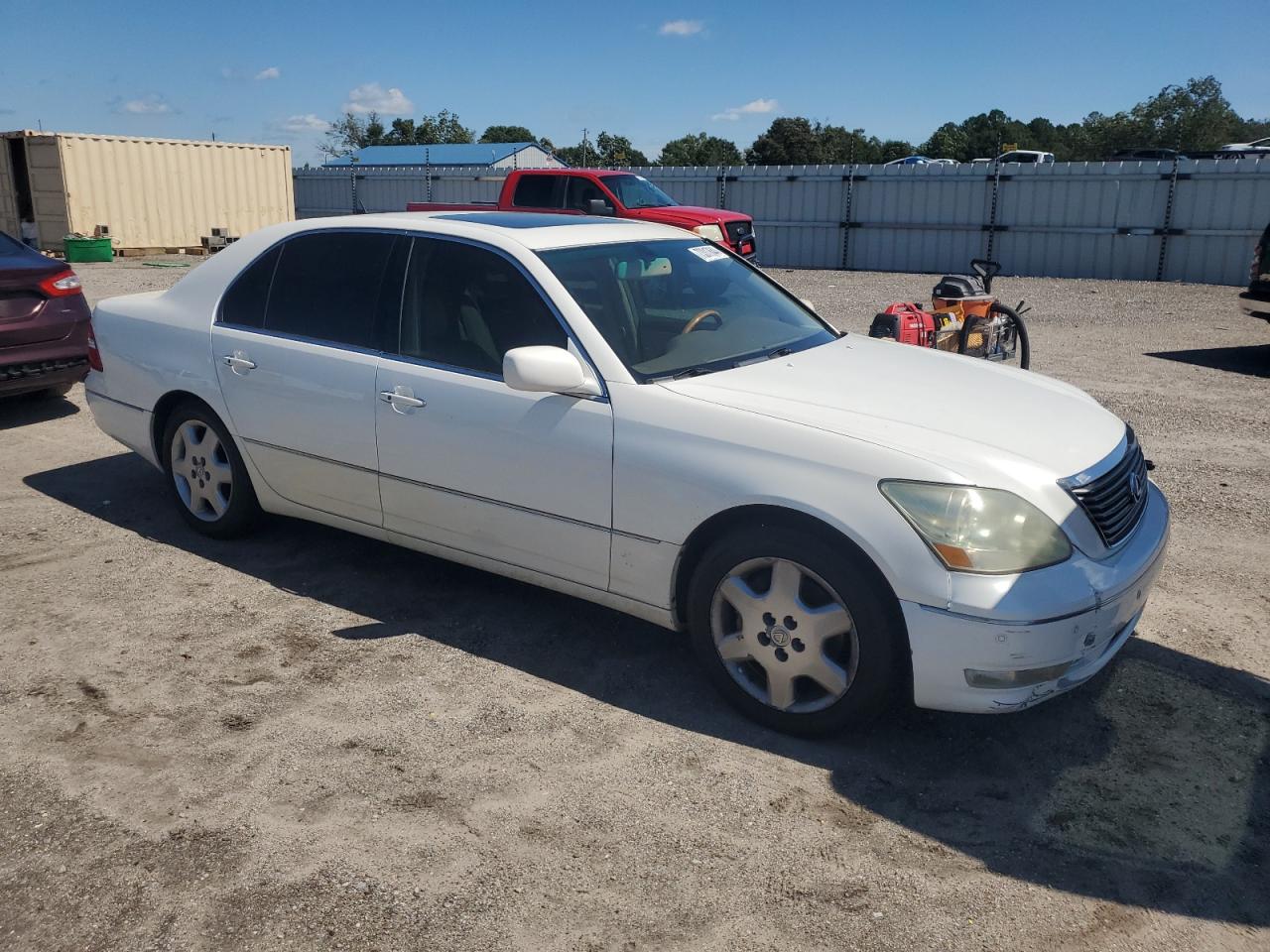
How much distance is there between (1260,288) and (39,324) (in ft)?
36.7

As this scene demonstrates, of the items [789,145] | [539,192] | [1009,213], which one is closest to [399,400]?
[539,192]

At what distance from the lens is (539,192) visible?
55.1 feet

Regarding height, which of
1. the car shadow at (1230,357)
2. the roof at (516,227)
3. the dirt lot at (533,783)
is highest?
the roof at (516,227)

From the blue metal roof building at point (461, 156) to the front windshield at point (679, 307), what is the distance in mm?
53364

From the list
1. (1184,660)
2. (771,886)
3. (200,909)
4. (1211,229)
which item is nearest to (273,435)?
(200,909)

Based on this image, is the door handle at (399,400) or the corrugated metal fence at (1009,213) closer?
the door handle at (399,400)

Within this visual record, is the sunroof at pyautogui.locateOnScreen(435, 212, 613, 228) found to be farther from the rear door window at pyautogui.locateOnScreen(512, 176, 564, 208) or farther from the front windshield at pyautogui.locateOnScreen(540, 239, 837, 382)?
the rear door window at pyautogui.locateOnScreen(512, 176, 564, 208)

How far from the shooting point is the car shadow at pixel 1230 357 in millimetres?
11117

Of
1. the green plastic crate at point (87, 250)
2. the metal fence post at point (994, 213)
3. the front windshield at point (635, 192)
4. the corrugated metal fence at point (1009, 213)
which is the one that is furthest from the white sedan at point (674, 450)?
the green plastic crate at point (87, 250)

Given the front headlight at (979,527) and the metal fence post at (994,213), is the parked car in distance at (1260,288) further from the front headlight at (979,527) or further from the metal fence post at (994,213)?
the metal fence post at (994,213)

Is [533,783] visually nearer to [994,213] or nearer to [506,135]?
[994,213]

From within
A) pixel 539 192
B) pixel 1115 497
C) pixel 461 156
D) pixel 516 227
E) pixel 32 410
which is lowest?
pixel 32 410

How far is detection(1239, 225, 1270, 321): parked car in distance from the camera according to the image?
11055 millimetres

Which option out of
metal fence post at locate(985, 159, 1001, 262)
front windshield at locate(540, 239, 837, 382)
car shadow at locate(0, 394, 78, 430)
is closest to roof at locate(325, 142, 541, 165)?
metal fence post at locate(985, 159, 1001, 262)
